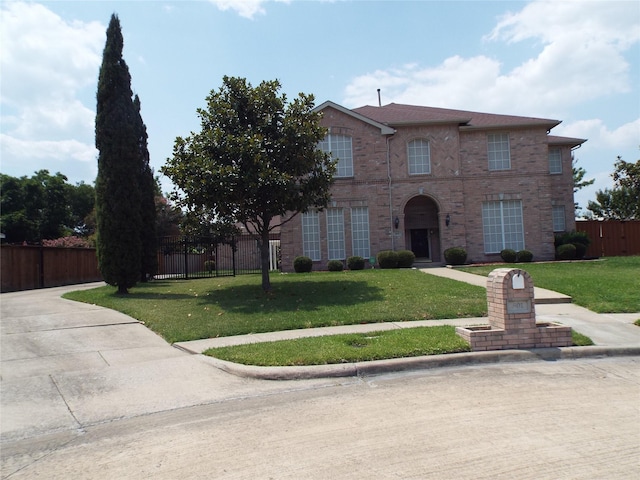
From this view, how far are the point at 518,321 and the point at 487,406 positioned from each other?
278 cm

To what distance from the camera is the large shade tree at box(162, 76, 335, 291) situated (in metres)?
13.2

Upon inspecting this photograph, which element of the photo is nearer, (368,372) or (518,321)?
(368,372)

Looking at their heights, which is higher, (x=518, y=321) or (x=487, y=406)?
(x=518, y=321)

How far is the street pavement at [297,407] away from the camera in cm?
410

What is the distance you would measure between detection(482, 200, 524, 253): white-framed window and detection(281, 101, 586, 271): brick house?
0.05m

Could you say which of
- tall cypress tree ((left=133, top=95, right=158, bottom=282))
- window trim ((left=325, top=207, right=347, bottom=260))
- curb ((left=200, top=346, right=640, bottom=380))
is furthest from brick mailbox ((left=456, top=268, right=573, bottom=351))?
tall cypress tree ((left=133, top=95, right=158, bottom=282))

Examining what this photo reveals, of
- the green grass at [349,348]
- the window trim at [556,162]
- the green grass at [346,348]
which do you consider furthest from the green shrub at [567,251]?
the green grass at [346,348]

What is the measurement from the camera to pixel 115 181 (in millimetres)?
16156

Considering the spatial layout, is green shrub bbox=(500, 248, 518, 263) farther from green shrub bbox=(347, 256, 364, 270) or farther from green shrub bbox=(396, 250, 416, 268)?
green shrub bbox=(347, 256, 364, 270)

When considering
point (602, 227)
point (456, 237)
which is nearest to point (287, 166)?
point (456, 237)

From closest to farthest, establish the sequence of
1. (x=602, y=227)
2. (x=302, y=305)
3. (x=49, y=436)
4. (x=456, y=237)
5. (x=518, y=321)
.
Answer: (x=49, y=436) → (x=518, y=321) → (x=302, y=305) → (x=456, y=237) → (x=602, y=227)

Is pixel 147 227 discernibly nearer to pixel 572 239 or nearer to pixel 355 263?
pixel 355 263

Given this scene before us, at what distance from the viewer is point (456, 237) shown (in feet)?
77.6

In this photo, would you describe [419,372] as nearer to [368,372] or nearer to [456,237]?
[368,372]
